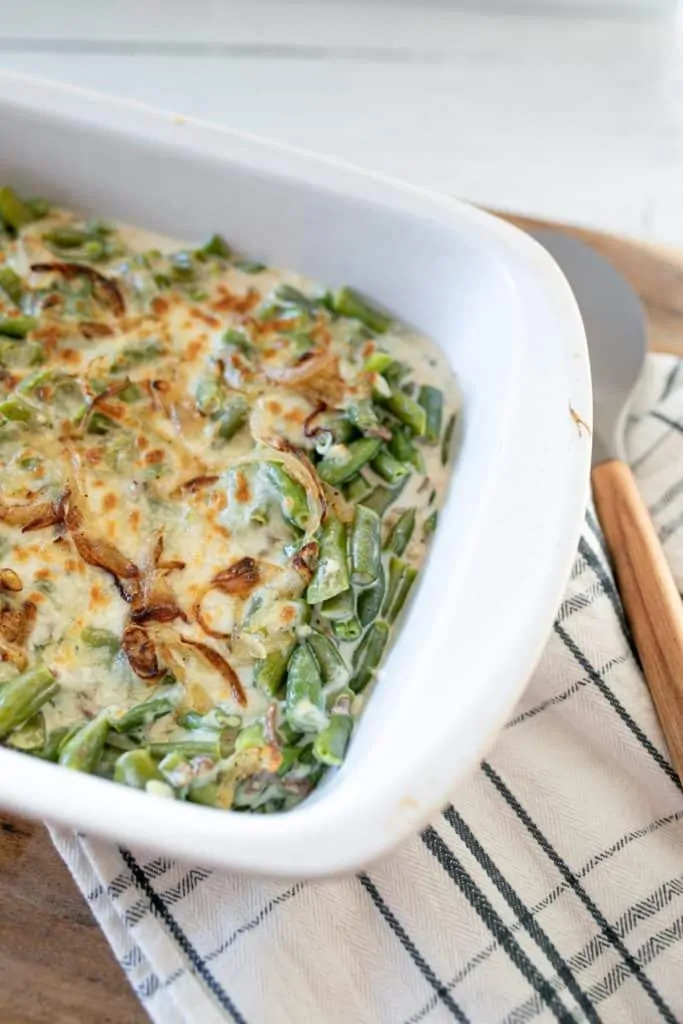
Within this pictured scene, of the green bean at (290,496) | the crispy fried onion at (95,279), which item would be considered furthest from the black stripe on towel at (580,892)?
the crispy fried onion at (95,279)

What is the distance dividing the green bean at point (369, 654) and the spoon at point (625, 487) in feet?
1.36

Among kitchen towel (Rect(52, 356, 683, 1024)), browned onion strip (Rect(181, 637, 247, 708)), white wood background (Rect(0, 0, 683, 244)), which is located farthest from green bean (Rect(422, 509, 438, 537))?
white wood background (Rect(0, 0, 683, 244))

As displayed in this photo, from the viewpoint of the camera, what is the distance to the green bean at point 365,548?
1.48 m


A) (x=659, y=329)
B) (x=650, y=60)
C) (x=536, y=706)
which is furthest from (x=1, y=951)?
(x=650, y=60)

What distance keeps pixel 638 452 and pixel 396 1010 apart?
40.2 inches

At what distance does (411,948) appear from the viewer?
137cm

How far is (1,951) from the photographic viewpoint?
1.36 meters

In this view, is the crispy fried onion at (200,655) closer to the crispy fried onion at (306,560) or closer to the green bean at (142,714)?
the green bean at (142,714)

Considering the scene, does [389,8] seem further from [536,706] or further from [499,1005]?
[499,1005]

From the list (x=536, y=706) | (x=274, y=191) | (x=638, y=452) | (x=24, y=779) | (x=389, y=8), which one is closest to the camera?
(x=24, y=779)

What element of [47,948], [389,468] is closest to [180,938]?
[47,948]

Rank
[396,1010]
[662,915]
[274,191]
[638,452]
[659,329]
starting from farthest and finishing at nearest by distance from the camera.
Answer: [659,329] → [638,452] → [274,191] → [662,915] → [396,1010]

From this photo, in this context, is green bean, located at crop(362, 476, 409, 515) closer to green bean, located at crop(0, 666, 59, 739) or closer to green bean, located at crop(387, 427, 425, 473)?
green bean, located at crop(387, 427, 425, 473)

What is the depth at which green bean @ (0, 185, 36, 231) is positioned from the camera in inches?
71.4
